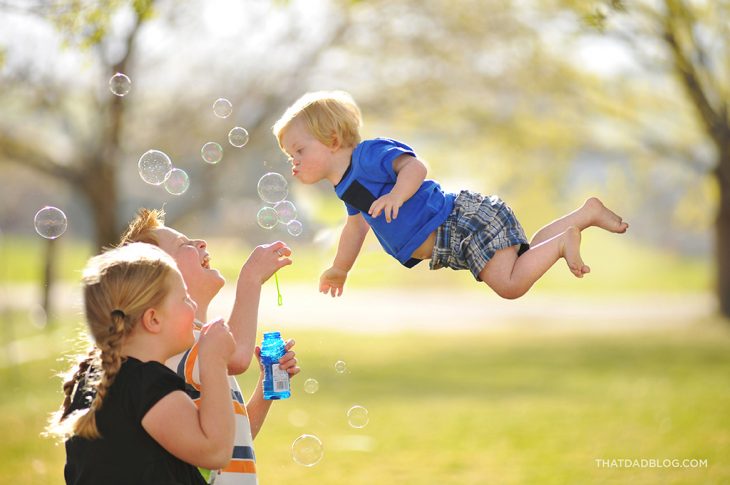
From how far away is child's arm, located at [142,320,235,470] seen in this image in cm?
228

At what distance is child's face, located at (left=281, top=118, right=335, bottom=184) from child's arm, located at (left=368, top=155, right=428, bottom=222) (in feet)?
0.79

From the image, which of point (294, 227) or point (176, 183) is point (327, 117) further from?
point (176, 183)

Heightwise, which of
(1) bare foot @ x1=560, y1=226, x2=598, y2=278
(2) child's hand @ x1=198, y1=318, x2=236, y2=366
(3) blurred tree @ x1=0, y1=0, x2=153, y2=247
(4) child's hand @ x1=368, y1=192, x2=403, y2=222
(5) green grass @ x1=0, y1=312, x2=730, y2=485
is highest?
(3) blurred tree @ x1=0, y1=0, x2=153, y2=247

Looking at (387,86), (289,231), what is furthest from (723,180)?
(289,231)

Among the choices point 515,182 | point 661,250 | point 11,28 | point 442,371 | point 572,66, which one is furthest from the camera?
point 661,250

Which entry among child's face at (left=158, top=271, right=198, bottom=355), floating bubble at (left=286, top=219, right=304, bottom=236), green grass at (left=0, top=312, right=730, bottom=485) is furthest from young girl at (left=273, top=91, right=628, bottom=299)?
green grass at (left=0, top=312, right=730, bottom=485)

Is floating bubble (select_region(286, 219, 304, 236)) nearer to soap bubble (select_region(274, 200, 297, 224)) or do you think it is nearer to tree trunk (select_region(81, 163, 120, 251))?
soap bubble (select_region(274, 200, 297, 224))

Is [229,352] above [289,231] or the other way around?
the other way around

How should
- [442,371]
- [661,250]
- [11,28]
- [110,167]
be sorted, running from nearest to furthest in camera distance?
[442,371]
[11,28]
[110,167]
[661,250]

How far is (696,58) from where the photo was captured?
12.2 meters

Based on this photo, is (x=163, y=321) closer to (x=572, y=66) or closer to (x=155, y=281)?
(x=155, y=281)

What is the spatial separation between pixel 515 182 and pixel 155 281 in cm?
1464

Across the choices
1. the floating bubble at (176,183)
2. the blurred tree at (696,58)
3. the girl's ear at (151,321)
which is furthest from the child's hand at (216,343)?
the blurred tree at (696,58)

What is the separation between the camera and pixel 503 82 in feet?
49.9
